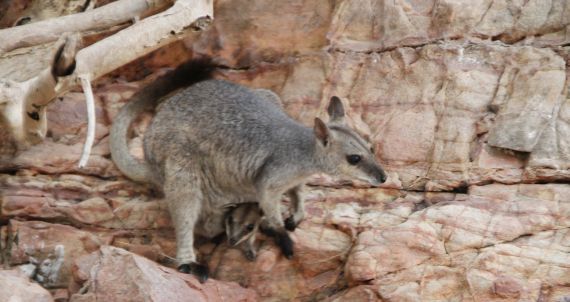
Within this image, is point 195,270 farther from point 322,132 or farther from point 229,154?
point 322,132

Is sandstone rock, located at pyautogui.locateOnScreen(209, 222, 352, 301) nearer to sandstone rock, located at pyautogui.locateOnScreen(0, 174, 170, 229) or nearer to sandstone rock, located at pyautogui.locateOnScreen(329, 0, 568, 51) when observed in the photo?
sandstone rock, located at pyautogui.locateOnScreen(0, 174, 170, 229)

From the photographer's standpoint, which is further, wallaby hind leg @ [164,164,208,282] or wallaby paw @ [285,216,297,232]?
wallaby paw @ [285,216,297,232]

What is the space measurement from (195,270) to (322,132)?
1.70 metres

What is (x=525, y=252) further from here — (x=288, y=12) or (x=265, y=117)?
(x=288, y=12)

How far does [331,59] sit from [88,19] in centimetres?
251

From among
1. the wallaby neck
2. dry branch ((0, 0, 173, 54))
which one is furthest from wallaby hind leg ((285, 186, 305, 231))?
dry branch ((0, 0, 173, 54))

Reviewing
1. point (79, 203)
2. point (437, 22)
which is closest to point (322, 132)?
point (437, 22)

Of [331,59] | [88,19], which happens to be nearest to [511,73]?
[331,59]

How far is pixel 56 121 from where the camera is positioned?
894 centimetres

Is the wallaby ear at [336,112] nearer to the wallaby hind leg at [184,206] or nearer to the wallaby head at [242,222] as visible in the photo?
the wallaby head at [242,222]

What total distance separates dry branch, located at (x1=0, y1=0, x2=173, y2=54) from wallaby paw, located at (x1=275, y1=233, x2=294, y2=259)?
8.47 ft

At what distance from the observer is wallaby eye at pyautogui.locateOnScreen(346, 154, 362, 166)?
7.79 m

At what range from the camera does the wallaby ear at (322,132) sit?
7844mm

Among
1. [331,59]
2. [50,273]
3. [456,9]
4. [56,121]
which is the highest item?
[456,9]
